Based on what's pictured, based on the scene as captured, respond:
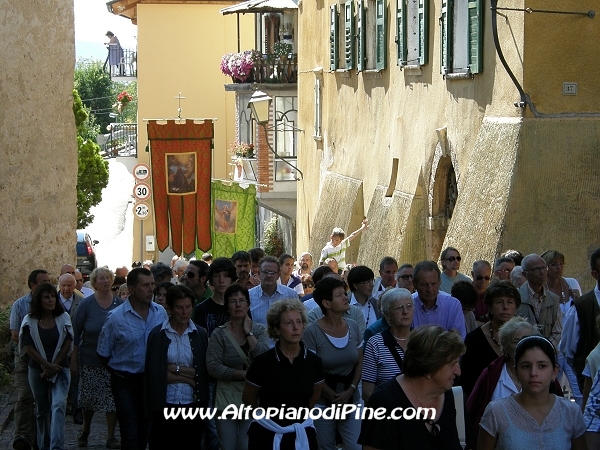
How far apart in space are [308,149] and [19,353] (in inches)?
797

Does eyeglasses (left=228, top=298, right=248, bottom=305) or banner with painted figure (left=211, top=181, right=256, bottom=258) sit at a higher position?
eyeglasses (left=228, top=298, right=248, bottom=305)

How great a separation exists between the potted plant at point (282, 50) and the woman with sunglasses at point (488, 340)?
2653cm

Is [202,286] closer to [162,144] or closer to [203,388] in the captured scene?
[203,388]

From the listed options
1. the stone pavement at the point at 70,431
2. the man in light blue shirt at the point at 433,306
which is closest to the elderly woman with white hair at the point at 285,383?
the man in light blue shirt at the point at 433,306

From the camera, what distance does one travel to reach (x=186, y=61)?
4538cm

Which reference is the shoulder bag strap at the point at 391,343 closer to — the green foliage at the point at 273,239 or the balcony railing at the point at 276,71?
the balcony railing at the point at 276,71

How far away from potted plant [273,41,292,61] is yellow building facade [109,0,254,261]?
34.7 ft

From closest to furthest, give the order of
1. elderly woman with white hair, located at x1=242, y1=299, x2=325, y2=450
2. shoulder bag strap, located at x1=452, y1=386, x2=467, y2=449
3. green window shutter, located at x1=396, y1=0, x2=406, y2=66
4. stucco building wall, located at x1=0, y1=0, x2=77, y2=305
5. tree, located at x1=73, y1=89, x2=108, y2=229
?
shoulder bag strap, located at x1=452, y1=386, x2=467, y2=449
elderly woman with white hair, located at x1=242, y1=299, x2=325, y2=450
stucco building wall, located at x1=0, y1=0, x2=77, y2=305
green window shutter, located at x1=396, y1=0, x2=406, y2=66
tree, located at x1=73, y1=89, x2=108, y2=229

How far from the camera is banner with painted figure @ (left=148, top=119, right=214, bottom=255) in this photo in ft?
70.9

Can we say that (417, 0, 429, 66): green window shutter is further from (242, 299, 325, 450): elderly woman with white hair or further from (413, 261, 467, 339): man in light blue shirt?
(242, 299, 325, 450): elderly woman with white hair

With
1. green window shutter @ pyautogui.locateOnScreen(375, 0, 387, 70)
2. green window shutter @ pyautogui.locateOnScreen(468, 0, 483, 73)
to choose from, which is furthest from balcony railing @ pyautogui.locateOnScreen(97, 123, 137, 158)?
green window shutter @ pyautogui.locateOnScreen(468, 0, 483, 73)

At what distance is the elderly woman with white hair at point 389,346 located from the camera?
7324 millimetres

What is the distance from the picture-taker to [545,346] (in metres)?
5.78

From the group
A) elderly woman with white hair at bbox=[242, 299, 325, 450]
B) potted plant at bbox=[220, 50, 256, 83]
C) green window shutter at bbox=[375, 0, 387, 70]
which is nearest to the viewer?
elderly woman with white hair at bbox=[242, 299, 325, 450]
